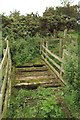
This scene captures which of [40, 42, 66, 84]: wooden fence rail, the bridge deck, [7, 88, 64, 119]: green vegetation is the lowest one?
[7, 88, 64, 119]: green vegetation

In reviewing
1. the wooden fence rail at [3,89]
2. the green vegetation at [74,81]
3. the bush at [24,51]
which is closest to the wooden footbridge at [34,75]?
the wooden fence rail at [3,89]

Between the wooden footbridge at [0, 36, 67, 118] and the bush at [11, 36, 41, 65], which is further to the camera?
the bush at [11, 36, 41, 65]

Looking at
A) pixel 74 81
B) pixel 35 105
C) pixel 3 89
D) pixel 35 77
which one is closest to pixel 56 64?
pixel 35 77

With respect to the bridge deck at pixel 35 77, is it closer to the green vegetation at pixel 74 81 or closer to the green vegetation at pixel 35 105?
the green vegetation at pixel 35 105

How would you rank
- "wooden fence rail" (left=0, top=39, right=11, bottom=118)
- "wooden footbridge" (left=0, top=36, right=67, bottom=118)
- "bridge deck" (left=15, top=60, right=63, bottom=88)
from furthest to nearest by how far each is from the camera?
"bridge deck" (left=15, top=60, right=63, bottom=88), "wooden footbridge" (left=0, top=36, right=67, bottom=118), "wooden fence rail" (left=0, top=39, right=11, bottom=118)

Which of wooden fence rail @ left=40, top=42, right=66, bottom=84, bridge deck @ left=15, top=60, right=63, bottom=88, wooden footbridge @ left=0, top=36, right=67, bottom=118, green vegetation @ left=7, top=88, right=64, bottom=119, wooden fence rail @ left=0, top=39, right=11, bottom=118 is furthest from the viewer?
wooden fence rail @ left=40, top=42, right=66, bottom=84

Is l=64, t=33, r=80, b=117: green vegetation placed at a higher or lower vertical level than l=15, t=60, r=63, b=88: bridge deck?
higher

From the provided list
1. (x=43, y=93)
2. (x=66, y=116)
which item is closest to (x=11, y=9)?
(x=43, y=93)

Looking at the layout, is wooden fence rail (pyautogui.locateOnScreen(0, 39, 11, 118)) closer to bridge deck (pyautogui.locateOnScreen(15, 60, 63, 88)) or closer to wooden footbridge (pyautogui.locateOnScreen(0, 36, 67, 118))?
wooden footbridge (pyautogui.locateOnScreen(0, 36, 67, 118))

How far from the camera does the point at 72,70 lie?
5.12 metres

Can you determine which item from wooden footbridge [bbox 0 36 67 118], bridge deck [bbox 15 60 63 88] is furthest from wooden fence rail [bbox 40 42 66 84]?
bridge deck [bbox 15 60 63 88]

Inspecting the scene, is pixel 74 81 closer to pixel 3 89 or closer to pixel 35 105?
pixel 35 105

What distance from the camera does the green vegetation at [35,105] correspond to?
508 centimetres

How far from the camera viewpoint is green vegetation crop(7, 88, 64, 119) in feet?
16.7
